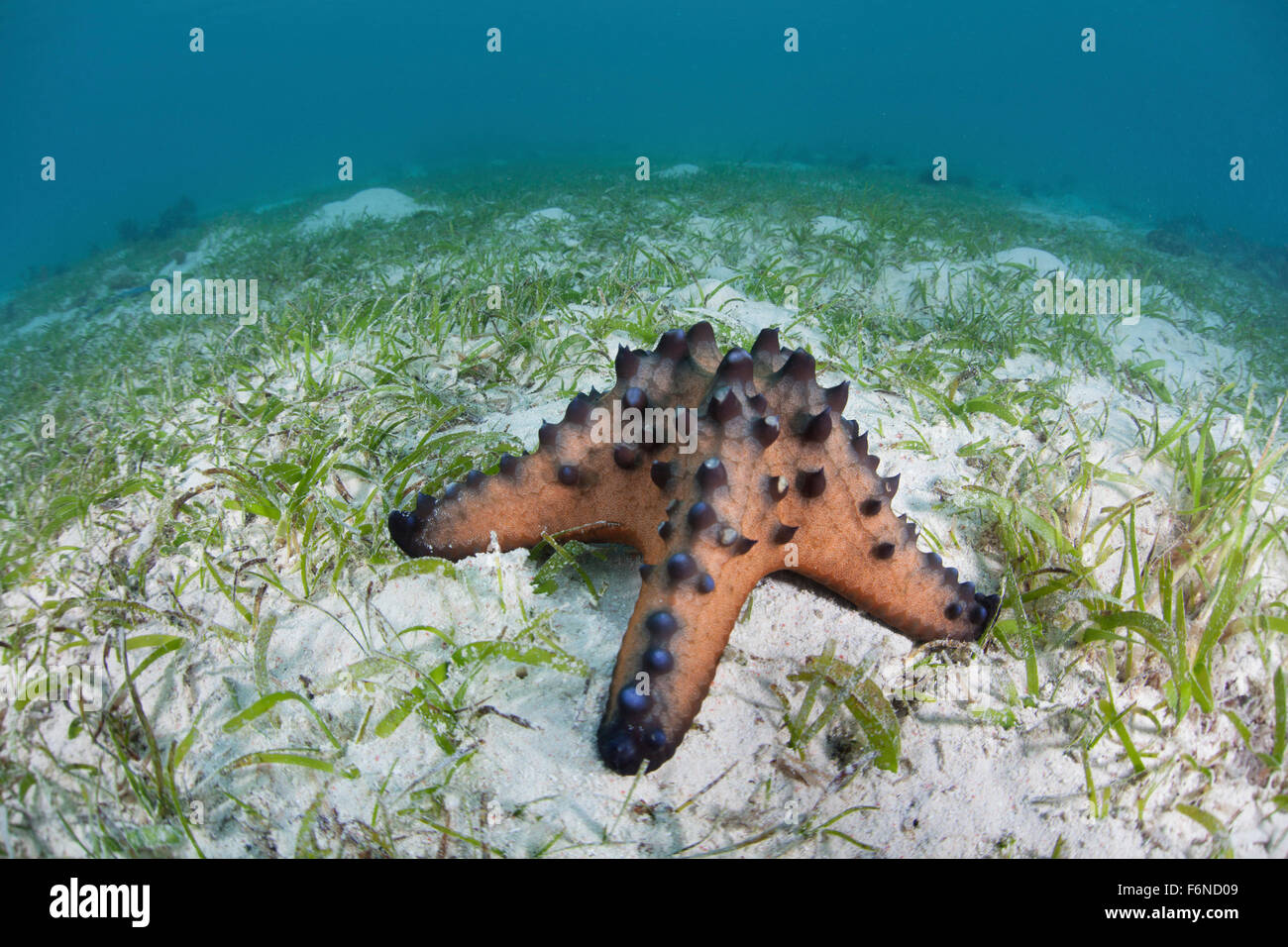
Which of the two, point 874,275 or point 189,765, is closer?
point 189,765

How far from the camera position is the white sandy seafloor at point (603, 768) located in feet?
6.75

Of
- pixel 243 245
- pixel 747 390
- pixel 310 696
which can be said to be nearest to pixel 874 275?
pixel 747 390

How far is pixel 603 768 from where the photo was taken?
6.85 feet

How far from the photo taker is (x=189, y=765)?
227 cm

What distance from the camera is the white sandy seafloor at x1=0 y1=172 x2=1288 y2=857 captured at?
2057mm

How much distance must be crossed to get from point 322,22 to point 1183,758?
138393 millimetres
